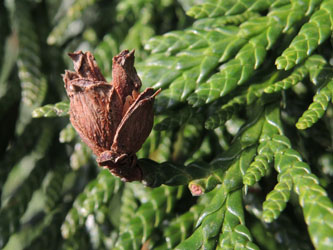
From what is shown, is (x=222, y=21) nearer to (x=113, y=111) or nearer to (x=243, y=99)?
(x=243, y=99)

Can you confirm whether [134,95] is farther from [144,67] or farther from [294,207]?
[294,207]

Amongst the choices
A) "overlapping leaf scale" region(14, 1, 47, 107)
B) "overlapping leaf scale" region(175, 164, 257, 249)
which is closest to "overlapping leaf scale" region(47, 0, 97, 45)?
"overlapping leaf scale" region(14, 1, 47, 107)

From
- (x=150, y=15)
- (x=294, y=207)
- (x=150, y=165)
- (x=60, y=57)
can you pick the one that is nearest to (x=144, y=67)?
(x=150, y=165)

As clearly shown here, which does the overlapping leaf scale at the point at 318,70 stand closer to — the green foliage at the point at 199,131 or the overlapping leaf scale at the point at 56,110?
the green foliage at the point at 199,131

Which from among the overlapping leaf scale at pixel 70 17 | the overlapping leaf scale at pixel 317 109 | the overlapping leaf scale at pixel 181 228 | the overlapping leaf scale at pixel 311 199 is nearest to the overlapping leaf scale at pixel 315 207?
the overlapping leaf scale at pixel 311 199

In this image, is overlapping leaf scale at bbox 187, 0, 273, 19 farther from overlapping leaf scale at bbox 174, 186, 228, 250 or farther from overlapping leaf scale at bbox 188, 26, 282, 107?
overlapping leaf scale at bbox 174, 186, 228, 250
